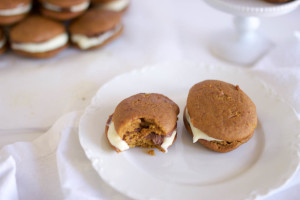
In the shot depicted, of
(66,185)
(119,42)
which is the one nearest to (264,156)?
(66,185)

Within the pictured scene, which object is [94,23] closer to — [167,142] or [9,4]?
[9,4]

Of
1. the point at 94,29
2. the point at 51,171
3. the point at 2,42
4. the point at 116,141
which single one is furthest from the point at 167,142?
the point at 2,42

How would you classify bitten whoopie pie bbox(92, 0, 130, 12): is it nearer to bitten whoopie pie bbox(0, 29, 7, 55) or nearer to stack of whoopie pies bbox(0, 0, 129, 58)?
stack of whoopie pies bbox(0, 0, 129, 58)

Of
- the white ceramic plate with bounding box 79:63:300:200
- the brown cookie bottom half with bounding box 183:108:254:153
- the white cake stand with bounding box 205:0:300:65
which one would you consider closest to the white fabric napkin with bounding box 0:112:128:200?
the white ceramic plate with bounding box 79:63:300:200

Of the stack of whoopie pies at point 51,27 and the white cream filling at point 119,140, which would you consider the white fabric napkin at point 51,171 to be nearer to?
the white cream filling at point 119,140

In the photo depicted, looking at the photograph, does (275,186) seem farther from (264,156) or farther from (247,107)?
(247,107)

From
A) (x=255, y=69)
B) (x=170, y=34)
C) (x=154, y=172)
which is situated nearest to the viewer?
(x=154, y=172)
